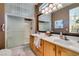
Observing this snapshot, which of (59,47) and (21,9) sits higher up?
(21,9)

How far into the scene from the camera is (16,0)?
6.28ft

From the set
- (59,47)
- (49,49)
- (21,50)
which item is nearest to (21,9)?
(21,50)

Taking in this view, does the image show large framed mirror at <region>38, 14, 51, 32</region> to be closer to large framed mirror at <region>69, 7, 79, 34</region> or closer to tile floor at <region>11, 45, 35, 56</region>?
large framed mirror at <region>69, 7, 79, 34</region>

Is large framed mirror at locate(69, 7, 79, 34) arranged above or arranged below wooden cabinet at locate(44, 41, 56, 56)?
above

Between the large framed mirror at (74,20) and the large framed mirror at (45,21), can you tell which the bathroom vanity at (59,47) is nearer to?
the large framed mirror at (74,20)

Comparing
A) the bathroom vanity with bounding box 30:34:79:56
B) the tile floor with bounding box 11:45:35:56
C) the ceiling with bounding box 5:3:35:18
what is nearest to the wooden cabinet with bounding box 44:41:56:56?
the bathroom vanity with bounding box 30:34:79:56

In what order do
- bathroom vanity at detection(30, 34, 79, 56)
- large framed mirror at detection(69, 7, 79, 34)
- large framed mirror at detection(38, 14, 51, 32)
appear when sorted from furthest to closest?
large framed mirror at detection(38, 14, 51, 32) → large framed mirror at detection(69, 7, 79, 34) → bathroom vanity at detection(30, 34, 79, 56)

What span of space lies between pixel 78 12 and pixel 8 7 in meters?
1.21

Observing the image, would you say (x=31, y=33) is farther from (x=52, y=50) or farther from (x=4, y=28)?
(x=52, y=50)

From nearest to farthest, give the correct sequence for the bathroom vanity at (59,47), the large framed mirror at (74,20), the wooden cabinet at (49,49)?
the bathroom vanity at (59,47) < the wooden cabinet at (49,49) < the large framed mirror at (74,20)

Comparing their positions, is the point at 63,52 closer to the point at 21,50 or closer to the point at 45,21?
the point at 21,50

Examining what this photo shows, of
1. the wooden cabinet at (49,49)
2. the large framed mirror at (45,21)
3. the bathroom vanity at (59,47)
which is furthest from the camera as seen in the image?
the large framed mirror at (45,21)

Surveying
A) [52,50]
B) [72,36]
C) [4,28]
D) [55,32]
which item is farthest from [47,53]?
[4,28]

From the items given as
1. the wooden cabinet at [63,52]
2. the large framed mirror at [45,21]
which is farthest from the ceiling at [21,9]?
the wooden cabinet at [63,52]
